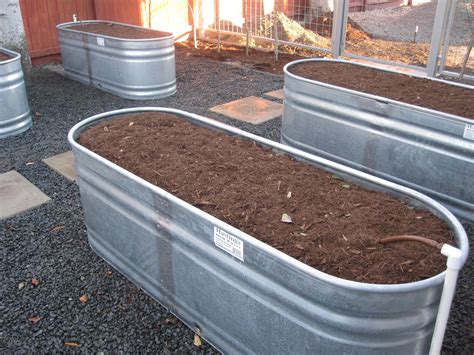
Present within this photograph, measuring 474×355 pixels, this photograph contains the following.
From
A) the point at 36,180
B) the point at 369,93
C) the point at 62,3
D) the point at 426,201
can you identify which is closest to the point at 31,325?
the point at 36,180

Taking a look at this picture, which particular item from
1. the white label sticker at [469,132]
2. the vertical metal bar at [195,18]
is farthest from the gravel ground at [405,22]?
the white label sticker at [469,132]

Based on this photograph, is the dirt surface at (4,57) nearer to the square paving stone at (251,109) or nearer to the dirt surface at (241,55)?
the square paving stone at (251,109)

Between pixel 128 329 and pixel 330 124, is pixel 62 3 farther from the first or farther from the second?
pixel 128 329

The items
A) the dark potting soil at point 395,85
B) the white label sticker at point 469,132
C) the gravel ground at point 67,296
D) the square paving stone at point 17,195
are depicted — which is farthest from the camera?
the dark potting soil at point 395,85

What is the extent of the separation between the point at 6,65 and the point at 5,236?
2.57 metres

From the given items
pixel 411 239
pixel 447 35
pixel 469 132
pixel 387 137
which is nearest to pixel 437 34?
pixel 447 35

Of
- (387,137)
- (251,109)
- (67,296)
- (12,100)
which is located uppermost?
(387,137)

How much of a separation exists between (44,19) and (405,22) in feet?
27.1

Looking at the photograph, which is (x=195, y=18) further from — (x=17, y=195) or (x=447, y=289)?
(x=447, y=289)

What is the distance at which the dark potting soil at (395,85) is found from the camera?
4.32 m

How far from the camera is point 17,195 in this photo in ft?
14.5

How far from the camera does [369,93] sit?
4586mm

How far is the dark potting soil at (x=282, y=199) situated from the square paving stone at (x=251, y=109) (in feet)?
8.69

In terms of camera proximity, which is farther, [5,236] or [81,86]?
[81,86]
